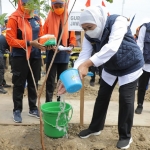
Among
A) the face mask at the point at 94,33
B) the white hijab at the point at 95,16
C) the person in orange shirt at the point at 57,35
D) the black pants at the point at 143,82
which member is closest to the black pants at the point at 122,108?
the face mask at the point at 94,33

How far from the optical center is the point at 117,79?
292cm

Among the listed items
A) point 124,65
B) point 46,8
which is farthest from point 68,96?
point 46,8

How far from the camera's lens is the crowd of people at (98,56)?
2.43 m

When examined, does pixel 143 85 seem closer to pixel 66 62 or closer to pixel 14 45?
pixel 66 62

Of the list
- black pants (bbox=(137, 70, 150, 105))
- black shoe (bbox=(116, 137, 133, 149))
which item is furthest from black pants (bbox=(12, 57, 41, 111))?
black pants (bbox=(137, 70, 150, 105))

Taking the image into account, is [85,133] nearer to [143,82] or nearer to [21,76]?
[21,76]

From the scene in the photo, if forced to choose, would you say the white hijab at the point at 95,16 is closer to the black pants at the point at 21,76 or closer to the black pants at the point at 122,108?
the black pants at the point at 122,108

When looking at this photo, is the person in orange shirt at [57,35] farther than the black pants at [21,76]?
Yes

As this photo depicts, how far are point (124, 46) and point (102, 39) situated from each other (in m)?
0.24

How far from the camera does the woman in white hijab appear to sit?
233cm

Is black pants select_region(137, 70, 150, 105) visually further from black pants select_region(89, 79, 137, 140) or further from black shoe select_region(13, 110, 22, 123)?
black shoe select_region(13, 110, 22, 123)

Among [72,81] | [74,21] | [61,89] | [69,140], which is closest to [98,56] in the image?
[72,81]

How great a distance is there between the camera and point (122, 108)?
9.29ft

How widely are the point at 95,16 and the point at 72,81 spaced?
0.71m
